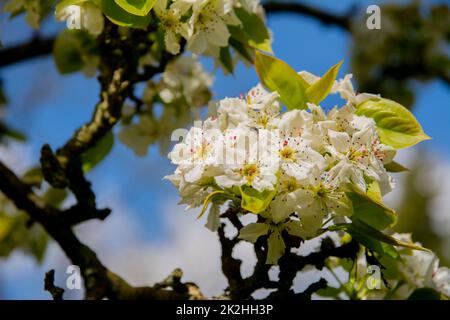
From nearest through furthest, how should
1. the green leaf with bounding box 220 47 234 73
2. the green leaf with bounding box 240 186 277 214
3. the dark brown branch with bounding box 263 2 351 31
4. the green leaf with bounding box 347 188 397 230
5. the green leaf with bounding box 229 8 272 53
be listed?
the green leaf with bounding box 240 186 277 214 < the green leaf with bounding box 347 188 397 230 < the green leaf with bounding box 229 8 272 53 < the green leaf with bounding box 220 47 234 73 < the dark brown branch with bounding box 263 2 351 31

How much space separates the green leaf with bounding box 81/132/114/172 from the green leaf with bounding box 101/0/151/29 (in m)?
0.64

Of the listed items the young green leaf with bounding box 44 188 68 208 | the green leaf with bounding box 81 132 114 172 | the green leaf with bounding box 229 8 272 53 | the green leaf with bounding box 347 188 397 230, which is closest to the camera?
the green leaf with bounding box 347 188 397 230

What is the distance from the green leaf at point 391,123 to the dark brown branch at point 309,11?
2.09 meters

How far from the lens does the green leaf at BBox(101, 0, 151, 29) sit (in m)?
1.46

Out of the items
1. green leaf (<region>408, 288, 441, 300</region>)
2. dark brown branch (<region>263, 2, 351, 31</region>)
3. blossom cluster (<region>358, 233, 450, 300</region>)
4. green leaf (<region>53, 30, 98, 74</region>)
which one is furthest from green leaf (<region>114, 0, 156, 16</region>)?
dark brown branch (<region>263, 2, 351, 31</region>)

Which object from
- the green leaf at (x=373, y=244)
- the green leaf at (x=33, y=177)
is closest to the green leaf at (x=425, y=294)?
the green leaf at (x=373, y=244)

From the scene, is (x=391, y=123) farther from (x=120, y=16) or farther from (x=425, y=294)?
(x=120, y=16)

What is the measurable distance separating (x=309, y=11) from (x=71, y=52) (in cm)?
200

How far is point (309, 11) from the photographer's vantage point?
3.82 m

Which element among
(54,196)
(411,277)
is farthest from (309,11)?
(411,277)

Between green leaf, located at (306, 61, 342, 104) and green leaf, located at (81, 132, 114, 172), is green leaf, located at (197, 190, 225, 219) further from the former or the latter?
green leaf, located at (81, 132, 114, 172)

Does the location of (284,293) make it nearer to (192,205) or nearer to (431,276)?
(192,205)

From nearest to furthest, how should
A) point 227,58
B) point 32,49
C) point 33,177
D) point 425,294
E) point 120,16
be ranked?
point 120,16 < point 425,294 < point 227,58 < point 33,177 < point 32,49
